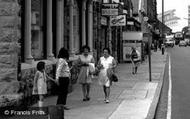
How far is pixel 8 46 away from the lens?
34.0 ft

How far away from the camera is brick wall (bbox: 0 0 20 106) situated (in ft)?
33.8

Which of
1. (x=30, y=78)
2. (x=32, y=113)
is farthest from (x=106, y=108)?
(x=32, y=113)

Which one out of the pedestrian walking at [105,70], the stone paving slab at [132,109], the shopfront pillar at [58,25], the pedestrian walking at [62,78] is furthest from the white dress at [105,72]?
the shopfront pillar at [58,25]

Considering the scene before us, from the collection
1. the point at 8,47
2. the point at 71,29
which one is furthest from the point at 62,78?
the point at 71,29

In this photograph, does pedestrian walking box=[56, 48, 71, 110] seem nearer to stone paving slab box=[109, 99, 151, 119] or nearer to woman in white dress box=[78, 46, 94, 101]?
stone paving slab box=[109, 99, 151, 119]

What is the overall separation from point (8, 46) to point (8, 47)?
0.02 m

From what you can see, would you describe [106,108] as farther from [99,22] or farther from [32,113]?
[99,22]

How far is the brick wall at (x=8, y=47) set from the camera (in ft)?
33.8

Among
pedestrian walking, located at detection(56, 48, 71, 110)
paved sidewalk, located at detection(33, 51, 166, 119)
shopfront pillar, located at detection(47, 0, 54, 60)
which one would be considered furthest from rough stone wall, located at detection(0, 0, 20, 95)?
shopfront pillar, located at detection(47, 0, 54, 60)

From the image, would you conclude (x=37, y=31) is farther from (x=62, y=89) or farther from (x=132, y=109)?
(x=132, y=109)

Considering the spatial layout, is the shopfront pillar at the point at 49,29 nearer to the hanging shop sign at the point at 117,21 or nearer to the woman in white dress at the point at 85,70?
the woman in white dress at the point at 85,70

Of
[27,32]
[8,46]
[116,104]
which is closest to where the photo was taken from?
[8,46]

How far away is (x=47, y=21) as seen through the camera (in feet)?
52.5

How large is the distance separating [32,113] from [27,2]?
824 centimetres
